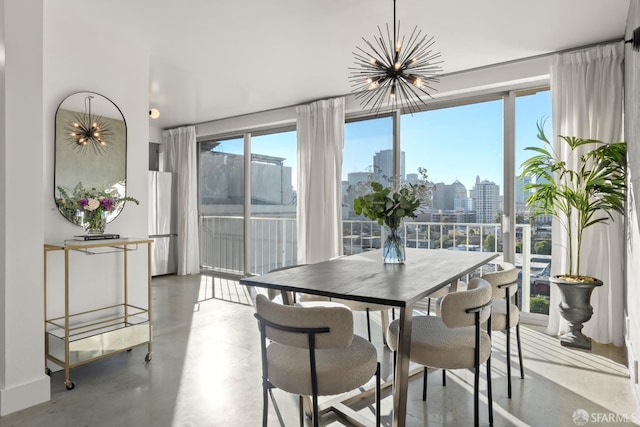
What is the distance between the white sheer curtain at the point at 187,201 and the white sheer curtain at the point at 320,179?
2346mm

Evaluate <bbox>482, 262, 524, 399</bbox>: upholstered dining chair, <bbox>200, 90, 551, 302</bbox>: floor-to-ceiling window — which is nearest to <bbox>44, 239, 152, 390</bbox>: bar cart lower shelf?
<bbox>200, 90, 551, 302</bbox>: floor-to-ceiling window

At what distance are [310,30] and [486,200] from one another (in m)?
2.69

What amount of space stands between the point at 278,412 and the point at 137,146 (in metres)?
2.46

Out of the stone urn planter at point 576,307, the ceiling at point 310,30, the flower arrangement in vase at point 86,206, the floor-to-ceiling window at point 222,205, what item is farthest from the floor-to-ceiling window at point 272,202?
the stone urn planter at point 576,307

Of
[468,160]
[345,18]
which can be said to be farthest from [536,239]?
[345,18]

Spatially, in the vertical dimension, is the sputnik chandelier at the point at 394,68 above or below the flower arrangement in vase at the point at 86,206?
above

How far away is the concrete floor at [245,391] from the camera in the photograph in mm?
Result: 2250

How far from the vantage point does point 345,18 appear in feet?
10.0

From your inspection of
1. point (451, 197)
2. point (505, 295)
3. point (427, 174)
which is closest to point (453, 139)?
point (427, 174)

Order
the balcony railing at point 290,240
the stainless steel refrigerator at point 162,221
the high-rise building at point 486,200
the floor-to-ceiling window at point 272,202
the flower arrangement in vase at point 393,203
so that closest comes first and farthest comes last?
the flower arrangement in vase at point 393,203
the high-rise building at point 486,200
the balcony railing at point 290,240
the floor-to-ceiling window at point 272,202
the stainless steel refrigerator at point 162,221

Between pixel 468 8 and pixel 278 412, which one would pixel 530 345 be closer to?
pixel 278 412

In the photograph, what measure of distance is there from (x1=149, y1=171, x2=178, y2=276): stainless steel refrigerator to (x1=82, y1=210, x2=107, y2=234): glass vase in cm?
371

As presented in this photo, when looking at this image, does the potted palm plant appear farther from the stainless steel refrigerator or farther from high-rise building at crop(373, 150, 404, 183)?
the stainless steel refrigerator

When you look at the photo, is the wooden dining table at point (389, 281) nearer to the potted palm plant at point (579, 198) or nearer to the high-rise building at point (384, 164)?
the potted palm plant at point (579, 198)
